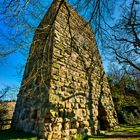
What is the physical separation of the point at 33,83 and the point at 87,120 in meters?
2.17

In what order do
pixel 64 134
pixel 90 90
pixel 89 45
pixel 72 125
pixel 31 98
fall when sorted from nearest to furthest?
pixel 64 134
pixel 72 125
pixel 31 98
pixel 90 90
pixel 89 45

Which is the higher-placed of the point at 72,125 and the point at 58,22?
the point at 58,22

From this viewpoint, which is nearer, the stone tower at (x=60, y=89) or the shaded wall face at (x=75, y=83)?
the stone tower at (x=60, y=89)

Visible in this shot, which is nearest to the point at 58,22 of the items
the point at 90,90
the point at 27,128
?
the point at 90,90

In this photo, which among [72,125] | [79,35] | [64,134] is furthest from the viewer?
[79,35]

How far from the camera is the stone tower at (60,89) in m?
4.43

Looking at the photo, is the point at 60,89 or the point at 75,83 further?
the point at 75,83

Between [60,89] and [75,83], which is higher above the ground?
[75,83]

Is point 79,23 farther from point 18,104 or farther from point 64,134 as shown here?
point 64,134

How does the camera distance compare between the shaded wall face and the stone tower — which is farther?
the shaded wall face

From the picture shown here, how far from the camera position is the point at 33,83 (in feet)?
17.4

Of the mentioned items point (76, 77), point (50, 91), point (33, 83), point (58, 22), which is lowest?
point (50, 91)

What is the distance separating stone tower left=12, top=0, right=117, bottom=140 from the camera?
443cm

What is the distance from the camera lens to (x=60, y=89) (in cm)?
492
